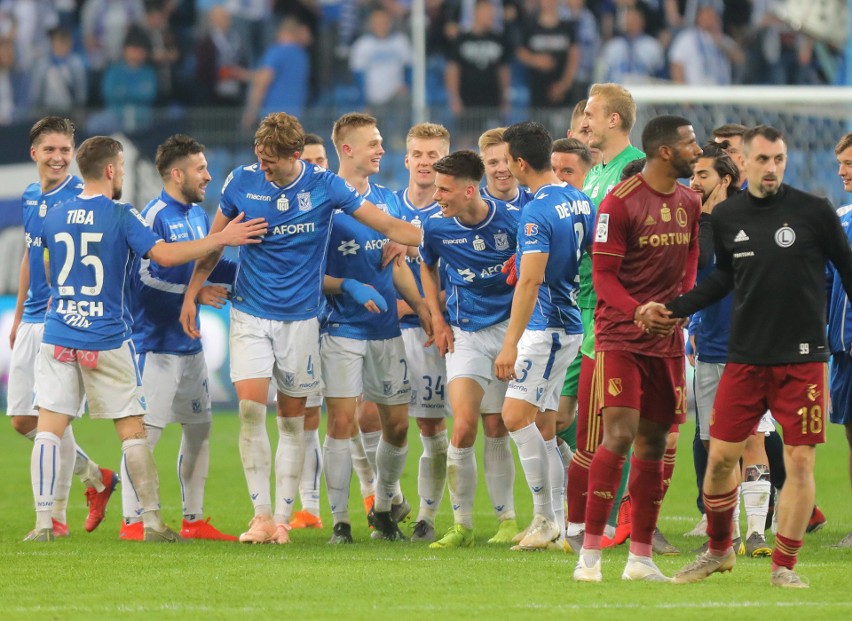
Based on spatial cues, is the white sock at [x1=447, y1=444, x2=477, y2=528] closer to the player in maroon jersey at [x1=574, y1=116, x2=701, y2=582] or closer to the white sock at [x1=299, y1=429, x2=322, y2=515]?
the white sock at [x1=299, y1=429, x2=322, y2=515]

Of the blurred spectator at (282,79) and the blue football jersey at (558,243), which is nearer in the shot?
the blue football jersey at (558,243)

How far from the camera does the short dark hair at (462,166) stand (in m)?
8.84

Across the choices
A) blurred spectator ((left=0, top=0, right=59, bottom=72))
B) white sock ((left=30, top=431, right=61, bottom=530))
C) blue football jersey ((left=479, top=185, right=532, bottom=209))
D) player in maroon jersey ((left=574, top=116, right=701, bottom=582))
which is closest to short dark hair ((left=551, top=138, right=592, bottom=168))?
blue football jersey ((left=479, top=185, right=532, bottom=209))

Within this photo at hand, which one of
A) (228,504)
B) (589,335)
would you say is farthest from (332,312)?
(228,504)

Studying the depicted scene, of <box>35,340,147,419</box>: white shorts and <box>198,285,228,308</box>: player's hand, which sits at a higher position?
<box>198,285,228,308</box>: player's hand

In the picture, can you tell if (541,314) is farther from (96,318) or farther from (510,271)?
(96,318)

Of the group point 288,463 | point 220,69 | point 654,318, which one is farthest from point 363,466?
point 220,69

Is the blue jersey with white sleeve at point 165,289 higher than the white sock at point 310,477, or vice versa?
the blue jersey with white sleeve at point 165,289

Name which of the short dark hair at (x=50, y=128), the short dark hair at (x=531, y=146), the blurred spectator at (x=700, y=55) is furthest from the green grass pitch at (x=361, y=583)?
the blurred spectator at (x=700, y=55)

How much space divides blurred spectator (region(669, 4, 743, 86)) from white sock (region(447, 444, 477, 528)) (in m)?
13.5

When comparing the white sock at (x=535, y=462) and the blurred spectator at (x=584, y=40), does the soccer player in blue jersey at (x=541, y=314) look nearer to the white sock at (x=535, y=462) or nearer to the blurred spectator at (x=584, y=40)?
the white sock at (x=535, y=462)

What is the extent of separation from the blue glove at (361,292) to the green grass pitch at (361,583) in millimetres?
1520

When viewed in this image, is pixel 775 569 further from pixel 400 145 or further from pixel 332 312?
pixel 400 145

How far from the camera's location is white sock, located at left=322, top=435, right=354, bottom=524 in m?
9.26
